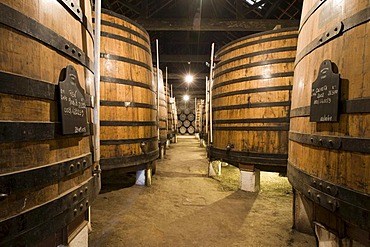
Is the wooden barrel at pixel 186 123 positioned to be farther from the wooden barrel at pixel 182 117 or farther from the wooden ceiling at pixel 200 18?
the wooden ceiling at pixel 200 18

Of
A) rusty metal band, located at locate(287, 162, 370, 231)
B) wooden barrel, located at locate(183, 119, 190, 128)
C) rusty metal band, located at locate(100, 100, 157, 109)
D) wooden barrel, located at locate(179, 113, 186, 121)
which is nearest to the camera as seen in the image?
rusty metal band, located at locate(287, 162, 370, 231)

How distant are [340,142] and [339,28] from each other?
29.6 inches

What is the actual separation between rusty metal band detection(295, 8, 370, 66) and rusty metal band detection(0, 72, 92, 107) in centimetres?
185

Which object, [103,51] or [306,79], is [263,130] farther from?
[103,51]

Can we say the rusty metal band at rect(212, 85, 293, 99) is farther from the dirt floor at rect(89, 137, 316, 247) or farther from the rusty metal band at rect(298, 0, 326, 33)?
the dirt floor at rect(89, 137, 316, 247)

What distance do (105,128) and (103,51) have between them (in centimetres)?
112

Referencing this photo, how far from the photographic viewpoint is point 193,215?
9.95ft

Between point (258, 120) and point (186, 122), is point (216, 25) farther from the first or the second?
point (186, 122)

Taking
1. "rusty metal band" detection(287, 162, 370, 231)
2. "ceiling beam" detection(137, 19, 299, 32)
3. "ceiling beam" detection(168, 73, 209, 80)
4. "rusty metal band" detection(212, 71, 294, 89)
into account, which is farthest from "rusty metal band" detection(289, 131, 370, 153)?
"ceiling beam" detection(168, 73, 209, 80)

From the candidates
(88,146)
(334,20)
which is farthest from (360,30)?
(88,146)

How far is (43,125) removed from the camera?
118 centimetres

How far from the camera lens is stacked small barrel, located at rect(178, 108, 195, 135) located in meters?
23.5

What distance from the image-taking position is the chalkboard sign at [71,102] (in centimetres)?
132

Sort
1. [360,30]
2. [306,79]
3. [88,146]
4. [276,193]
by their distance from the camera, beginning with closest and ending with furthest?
[360,30] < [88,146] < [306,79] < [276,193]
